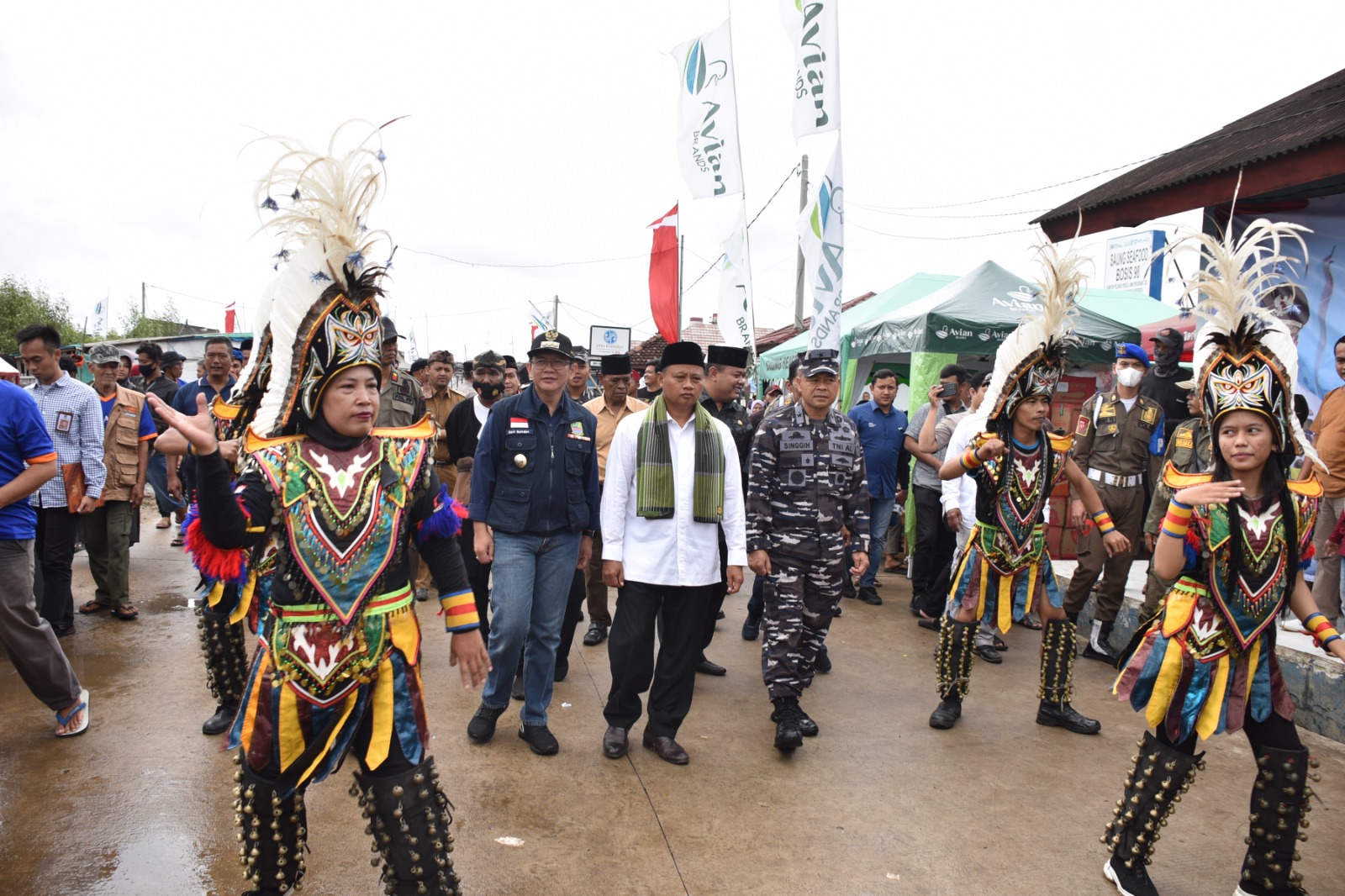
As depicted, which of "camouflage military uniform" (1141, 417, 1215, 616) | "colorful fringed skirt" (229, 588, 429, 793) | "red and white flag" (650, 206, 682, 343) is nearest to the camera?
"colorful fringed skirt" (229, 588, 429, 793)

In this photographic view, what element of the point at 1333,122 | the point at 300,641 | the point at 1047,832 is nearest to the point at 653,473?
the point at 300,641

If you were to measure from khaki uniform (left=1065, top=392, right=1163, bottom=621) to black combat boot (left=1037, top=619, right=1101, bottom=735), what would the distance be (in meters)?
1.30

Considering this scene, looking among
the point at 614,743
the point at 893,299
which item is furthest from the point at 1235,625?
the point at 893,299

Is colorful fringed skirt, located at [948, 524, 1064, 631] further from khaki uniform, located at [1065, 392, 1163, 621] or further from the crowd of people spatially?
khaki uniform, located at [1065, 392, 1163, 621]

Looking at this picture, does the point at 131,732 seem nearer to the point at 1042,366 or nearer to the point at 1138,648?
the point at 1138,648

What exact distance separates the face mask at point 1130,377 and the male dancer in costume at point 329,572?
559cm

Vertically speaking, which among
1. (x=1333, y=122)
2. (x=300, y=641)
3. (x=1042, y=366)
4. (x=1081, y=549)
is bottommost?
(x=1081, y=549)

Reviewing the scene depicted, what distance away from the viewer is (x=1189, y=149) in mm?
8133

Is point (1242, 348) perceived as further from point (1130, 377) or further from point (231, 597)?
point (231, 597)

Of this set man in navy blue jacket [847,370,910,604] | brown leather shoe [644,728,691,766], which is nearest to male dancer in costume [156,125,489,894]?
brown leather shoe [644,728,691,766]

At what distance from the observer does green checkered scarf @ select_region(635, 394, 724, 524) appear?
414 centimetres

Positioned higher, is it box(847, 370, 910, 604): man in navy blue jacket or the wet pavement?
box(847, 370, 910, 604): man in navy blue jacket

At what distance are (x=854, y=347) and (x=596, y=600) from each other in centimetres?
652

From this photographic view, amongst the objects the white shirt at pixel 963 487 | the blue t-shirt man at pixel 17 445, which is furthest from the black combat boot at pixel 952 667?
the blue t-shirt man at pixel 17 445
